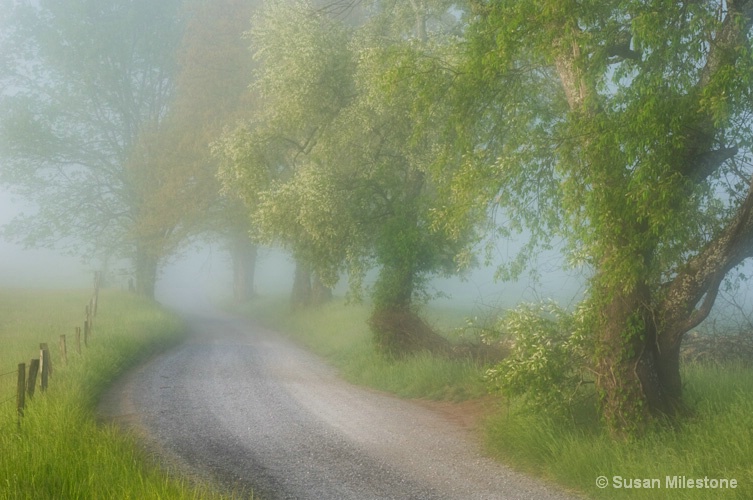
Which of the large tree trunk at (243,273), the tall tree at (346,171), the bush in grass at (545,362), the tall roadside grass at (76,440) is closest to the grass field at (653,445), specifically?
the bush in grass at (545,362)

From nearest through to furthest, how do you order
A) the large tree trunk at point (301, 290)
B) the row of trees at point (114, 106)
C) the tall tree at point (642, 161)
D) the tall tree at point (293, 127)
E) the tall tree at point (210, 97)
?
the tall tree at point (642, 161)
the tall tree at point (293, 127)
the tall tree at point (210, 97)
the row of trees at point (114, 106)
the large tree trunk at point (301, 290)

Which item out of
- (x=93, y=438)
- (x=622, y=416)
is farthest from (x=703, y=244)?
(x=93, y=438)

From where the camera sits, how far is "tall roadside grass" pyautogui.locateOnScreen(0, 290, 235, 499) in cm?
660

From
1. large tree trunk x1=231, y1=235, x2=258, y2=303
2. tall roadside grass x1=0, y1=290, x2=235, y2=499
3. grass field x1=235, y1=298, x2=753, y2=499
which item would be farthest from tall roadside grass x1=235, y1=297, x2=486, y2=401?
large tree trunk x1=231, y1=235, x2=258, y2=303

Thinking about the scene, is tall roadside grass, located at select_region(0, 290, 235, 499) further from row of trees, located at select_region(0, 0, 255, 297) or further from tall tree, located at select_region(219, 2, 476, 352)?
row of trees, located at select_region(0, 0, 255, 297)

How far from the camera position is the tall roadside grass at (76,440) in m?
6.60

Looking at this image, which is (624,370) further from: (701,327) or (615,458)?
(701,327)

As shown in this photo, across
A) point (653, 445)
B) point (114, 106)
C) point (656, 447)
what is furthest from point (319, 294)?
point (656, 447)

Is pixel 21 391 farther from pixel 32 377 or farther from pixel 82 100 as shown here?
pixel 82 100
